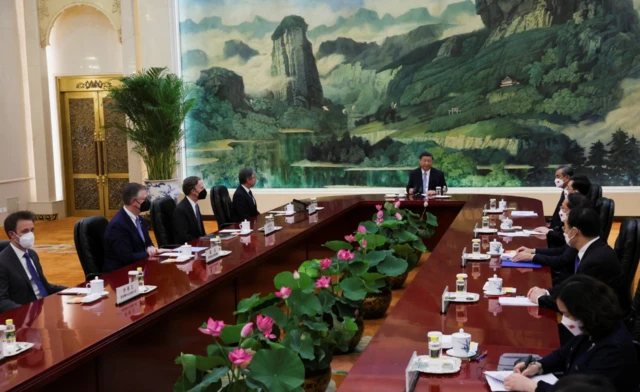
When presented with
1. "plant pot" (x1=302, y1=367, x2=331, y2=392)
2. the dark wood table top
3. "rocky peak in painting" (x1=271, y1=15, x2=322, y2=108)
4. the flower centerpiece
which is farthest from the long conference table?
"rocky peak in painting" (x1=271, y1=15, x2=322, y2=108)

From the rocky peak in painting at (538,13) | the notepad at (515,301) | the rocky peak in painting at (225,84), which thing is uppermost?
the rocky peak in painting at (538,13)

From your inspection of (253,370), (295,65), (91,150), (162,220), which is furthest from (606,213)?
(91,150)

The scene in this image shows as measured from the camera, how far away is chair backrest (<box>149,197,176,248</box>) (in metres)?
5.93

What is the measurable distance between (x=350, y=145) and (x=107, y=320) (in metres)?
7.98

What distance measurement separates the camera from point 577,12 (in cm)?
999

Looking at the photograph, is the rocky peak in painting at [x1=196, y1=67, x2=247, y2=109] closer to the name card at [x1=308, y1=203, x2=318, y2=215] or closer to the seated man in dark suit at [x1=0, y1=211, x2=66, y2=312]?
the name card at [x1=308, y1=203, x2=318, y2=215]

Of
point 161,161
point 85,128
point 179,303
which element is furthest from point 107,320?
point 85,128

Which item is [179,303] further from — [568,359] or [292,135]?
[292,135]

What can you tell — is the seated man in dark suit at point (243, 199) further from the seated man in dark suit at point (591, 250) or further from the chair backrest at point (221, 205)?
the seated man in dark suit at point (591, 250)

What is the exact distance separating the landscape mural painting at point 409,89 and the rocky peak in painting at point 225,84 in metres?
0.02

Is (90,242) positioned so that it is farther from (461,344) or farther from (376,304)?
(461,344)

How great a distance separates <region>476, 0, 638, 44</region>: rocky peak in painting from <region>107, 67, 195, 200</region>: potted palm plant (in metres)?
4.77

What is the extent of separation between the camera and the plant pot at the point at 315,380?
359 centimetres

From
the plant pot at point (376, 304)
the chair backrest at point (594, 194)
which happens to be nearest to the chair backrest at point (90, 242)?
the plant pot at point (376, 304)
